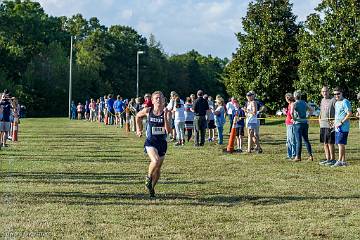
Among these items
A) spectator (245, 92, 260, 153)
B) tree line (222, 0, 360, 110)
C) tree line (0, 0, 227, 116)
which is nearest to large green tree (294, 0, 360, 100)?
tree line (222, 0, 360, 110)

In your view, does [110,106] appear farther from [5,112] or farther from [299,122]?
[299,122]

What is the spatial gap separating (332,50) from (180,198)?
34.3 m

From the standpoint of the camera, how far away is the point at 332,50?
143 ft

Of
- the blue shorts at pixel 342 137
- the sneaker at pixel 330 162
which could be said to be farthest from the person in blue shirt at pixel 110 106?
the blue shorts at pixel 342 137

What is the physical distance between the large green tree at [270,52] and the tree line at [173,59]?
76 millimetres

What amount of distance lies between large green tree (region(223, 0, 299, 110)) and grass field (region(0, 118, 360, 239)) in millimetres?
30491

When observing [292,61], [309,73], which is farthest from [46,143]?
[292,61]

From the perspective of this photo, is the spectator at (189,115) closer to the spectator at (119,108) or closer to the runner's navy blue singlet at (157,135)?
the runner's navy blue singlet at (157,135)

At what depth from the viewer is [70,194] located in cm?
1170

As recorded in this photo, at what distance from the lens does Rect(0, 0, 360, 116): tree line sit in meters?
43.6

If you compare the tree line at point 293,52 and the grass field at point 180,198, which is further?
the tree line at point 293,52

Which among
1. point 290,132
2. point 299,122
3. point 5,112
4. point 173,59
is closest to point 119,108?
point 5,112

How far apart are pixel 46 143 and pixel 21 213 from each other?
1561 cm

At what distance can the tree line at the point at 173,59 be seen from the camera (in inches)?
1716
